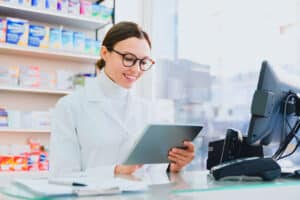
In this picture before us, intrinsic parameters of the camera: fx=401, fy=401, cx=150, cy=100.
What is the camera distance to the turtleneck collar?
6.15ft

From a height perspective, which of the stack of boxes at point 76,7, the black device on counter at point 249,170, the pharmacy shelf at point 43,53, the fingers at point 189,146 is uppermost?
the stack of boxes at point 76,7

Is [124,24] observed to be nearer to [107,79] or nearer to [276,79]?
[107,79]

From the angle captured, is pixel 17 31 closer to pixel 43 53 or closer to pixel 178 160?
pixel 43 53

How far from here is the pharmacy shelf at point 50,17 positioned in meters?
3.19

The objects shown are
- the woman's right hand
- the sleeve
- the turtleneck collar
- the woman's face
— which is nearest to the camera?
the woman's right hand

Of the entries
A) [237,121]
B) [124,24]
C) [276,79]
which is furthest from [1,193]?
[237,121]

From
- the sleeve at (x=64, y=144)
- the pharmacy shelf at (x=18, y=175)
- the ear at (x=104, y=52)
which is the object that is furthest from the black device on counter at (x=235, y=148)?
the pharmacy shelf at (x=18, y=175)

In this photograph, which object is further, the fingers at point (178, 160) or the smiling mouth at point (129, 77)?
the smiling mouth at point (129, 77)

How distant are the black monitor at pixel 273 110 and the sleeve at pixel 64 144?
0.72m

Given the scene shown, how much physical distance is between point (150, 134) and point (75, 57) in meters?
2.32

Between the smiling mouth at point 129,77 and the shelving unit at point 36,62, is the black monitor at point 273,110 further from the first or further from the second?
the shelving unit at point 36,62

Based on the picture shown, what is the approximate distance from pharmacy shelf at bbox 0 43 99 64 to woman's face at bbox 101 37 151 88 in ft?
5.13

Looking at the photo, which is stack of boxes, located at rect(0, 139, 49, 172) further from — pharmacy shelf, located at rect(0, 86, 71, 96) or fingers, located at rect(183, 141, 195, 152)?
fingers, located at rect(183, 141, 195, 152)

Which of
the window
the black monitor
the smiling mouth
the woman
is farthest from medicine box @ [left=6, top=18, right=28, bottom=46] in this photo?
the black monitor
